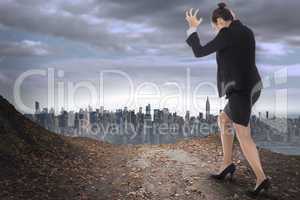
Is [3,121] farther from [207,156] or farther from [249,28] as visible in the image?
[249,28]

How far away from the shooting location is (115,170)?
10492mm

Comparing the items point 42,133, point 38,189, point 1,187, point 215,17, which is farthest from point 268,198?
point 42,133

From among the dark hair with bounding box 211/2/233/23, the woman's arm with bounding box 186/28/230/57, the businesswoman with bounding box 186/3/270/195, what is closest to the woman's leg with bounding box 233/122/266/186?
the businesswoman with bounding box 186/3/270/195

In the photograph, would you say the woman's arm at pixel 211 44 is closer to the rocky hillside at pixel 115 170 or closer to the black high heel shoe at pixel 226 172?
the black high heel shoe at pixel 226 172

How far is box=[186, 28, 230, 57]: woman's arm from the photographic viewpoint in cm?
834

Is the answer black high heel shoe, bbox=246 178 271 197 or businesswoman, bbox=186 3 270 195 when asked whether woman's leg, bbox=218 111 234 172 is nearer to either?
businesswoman, bbox=186 3 270 195

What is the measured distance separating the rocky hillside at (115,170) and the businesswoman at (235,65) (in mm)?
1297

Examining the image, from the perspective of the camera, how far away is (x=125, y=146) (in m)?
13.7

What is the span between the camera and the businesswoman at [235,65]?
8383mm

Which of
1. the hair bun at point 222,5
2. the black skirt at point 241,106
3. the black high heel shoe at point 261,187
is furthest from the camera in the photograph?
the black high heel shoe at point 261,187

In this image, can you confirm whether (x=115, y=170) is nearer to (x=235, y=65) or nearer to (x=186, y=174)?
(x=186, y=174)

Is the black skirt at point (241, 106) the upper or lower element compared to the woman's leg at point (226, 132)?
upper

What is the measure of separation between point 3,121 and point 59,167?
1836mm

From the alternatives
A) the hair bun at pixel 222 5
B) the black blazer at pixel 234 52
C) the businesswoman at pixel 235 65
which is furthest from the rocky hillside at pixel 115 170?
the hair bun at pixel 222 5
